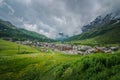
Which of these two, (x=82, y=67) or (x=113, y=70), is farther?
(x=82, y=67)

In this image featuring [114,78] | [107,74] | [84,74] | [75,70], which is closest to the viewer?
[114,78]

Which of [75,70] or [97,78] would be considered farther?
[75,70]

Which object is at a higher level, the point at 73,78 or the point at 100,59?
the point at 100,59

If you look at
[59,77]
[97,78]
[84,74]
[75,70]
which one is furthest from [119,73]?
[59,77]

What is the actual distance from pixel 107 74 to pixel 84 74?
5.69 m

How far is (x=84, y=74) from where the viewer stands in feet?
104

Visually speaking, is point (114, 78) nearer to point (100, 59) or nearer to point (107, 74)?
point (107, 74)

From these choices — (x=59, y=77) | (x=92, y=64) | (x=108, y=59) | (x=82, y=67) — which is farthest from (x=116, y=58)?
(x=59, y=77)

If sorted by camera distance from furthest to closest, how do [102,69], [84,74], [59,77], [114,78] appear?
[59,77], [84,74], [102,69], [114,78]

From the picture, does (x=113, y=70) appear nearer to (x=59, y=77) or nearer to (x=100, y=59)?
(x=100, y=59)

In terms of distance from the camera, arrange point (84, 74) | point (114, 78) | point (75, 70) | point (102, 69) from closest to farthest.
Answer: point (114, 78) → point (102, 69) → point (84, 74) → point (75, 70)

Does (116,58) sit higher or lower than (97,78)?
higher

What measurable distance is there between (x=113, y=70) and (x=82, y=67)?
7.53m

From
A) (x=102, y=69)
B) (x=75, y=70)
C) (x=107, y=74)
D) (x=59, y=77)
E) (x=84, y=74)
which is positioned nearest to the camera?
(x=107, y=74)
